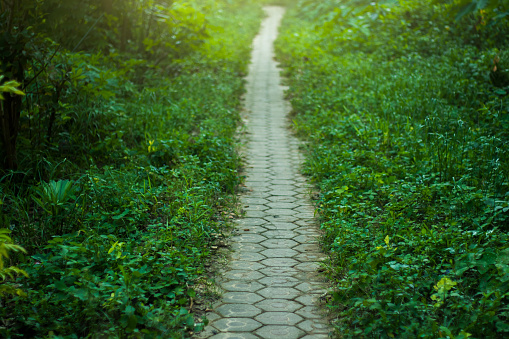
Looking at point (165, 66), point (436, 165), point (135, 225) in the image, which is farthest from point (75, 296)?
point (165, 66)

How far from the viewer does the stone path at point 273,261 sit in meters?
3.38

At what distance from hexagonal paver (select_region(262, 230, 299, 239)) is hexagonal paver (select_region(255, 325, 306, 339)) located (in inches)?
61.7

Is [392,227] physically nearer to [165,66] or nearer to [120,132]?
[120,132]

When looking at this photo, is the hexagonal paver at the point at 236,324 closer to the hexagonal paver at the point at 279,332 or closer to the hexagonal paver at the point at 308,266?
the hexagonal paver at the point at 279,332

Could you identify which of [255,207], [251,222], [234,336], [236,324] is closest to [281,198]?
[255,207]

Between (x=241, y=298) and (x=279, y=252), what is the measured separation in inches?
35.4

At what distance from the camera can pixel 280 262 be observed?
171 inches

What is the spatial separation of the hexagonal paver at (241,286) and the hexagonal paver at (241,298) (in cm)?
6

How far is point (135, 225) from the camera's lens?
4.53 m

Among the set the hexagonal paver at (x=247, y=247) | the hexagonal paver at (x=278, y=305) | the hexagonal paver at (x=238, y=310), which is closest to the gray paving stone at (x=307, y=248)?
the hexagonal paver at (x=247, y=247)

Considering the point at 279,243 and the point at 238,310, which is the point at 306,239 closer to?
the point at 279,243

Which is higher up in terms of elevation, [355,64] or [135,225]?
[355,64]

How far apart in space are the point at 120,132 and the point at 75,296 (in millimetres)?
3567

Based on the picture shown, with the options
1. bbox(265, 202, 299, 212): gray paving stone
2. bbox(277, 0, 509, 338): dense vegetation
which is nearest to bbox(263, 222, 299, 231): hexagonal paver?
bbox(277, 0, 509, 338): dense vegetation
